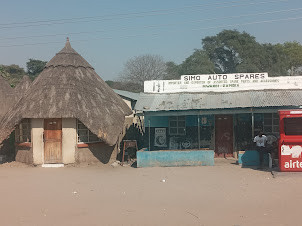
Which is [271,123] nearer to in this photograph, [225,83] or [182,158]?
[225,83]

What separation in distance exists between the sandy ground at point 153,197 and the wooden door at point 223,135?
242 cm

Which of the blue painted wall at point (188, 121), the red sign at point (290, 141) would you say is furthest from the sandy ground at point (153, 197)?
the blue painted wall at point (188, 121)

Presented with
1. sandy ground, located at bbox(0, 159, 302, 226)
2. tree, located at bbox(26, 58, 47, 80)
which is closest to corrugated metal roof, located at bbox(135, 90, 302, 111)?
sandy ground, located at bbox(0, 159, 302, 226)

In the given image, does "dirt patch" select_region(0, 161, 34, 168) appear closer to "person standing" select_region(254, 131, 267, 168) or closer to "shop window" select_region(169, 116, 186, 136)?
"shop window" select_region(169, 116, 186, 136)

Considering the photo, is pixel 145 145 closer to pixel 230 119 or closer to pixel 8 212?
pixel 230 119

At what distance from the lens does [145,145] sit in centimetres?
1634

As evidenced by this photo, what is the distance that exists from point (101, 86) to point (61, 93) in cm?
248

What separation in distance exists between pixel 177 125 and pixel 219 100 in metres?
2.56

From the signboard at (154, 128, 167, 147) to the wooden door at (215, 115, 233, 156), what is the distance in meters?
2.43

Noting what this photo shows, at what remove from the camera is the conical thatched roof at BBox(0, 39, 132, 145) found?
13680 mm

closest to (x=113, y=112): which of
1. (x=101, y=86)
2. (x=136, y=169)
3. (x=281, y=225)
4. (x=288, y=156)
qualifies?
(x=101, y=86)

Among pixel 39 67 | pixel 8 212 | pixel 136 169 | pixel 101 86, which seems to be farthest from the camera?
pixel 39 67

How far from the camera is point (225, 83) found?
15.5 m

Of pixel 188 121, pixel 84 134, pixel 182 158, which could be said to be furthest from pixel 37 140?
pixel 188 121
